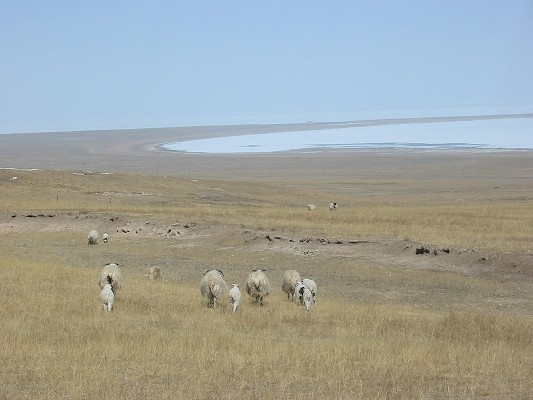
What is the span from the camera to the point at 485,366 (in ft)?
45.1

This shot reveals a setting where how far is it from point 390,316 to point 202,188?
48256 millimetres

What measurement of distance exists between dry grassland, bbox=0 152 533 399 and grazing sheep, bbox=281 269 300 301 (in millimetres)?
539

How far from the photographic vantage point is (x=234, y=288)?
20.9m

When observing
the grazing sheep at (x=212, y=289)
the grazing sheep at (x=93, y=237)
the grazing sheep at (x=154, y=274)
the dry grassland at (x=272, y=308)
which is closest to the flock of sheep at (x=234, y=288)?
the grazing sheep at (x=212, y=289)

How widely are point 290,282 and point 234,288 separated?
12.3 feet

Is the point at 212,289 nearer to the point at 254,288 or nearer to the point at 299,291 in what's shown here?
the point at 254,288

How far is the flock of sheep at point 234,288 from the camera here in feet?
68.0

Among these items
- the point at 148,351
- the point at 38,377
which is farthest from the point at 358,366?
the point at 38,377

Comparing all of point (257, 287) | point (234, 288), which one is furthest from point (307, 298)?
point (234, 288)

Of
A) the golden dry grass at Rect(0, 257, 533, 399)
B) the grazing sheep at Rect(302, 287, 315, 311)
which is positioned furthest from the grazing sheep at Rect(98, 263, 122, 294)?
the grazing sheep at Rect(302, 287, 315, 311)

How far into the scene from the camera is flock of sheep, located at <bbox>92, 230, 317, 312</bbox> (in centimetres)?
2072

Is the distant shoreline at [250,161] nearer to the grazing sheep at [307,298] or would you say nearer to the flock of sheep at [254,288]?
the flock of sheep at [254,288]

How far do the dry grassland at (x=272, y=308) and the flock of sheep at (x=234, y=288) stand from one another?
1.11 feet

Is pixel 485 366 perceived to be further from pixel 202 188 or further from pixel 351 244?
pixel 202 188
